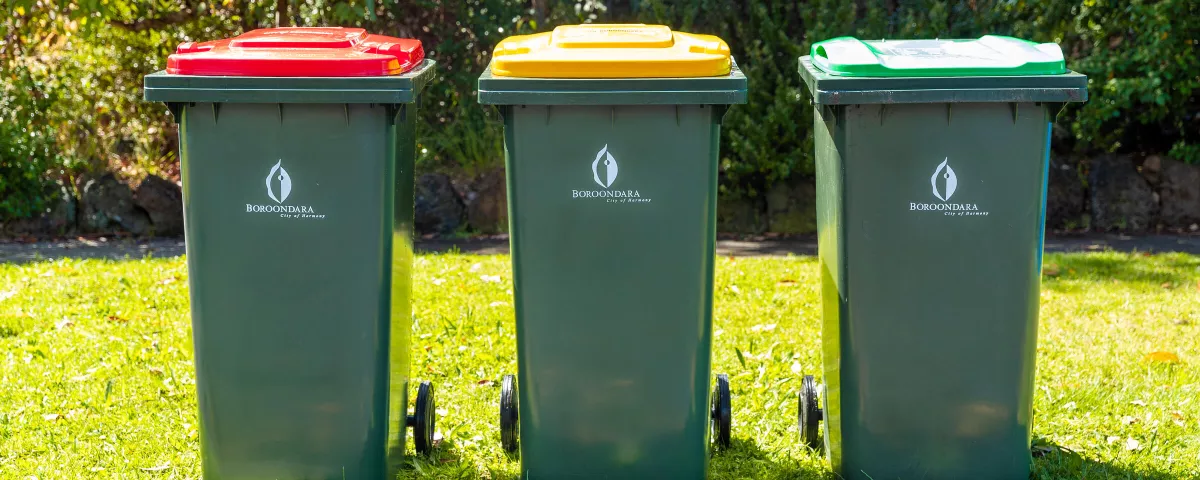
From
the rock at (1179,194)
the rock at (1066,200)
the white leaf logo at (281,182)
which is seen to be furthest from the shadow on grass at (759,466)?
the rock at (1179,194)

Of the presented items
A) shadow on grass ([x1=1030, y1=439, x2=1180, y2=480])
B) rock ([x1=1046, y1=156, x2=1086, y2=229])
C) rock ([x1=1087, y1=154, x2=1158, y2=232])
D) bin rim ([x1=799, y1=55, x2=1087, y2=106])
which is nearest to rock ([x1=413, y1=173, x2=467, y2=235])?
rock ([x1=1046, y1=156, x2=1086, y2=229])

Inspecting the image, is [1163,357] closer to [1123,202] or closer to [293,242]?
[293,242]

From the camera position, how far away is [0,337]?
17.9 feet

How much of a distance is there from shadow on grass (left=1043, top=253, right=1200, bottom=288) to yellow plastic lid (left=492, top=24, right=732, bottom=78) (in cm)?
394

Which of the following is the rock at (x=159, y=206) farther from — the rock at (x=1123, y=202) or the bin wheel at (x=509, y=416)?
the rock at (x=1123, y=202)

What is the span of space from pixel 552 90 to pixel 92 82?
7.15m

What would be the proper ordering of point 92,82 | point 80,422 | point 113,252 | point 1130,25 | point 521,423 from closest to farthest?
point 521,423 < point 80,422 < point 113,252 < point 1130,25 < point 92,82

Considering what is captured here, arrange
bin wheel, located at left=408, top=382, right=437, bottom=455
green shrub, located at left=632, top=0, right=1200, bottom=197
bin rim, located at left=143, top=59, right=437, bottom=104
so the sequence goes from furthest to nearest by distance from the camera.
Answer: green shrub, located at left=632, top=0, right=1200, bottom=197 < bin wheel, located at left=408, top=382, right=437, bottom=455 < bin rim, located at left=143, top=59, right=437, bottom=104

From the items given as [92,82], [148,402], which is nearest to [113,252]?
[92,82]

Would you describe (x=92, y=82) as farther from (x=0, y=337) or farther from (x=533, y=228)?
(x=533, y=228)

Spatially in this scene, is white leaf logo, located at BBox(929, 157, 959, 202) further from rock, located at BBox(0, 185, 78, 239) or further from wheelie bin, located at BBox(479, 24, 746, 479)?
rock, located at BBox(0, 185, 78, 239)

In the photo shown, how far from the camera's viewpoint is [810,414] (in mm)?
4035

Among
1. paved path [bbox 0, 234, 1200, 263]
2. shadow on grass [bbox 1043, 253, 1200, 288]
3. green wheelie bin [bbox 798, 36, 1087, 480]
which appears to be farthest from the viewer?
paved path [bbox 0, 234, 1200, 263]

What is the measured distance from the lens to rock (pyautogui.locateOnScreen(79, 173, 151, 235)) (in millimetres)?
8531
